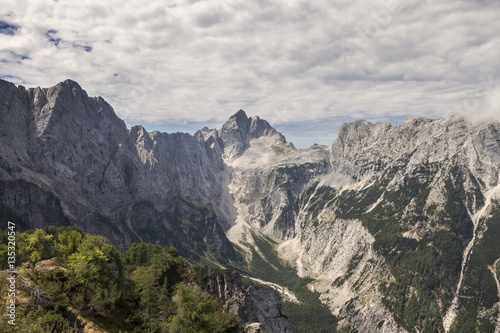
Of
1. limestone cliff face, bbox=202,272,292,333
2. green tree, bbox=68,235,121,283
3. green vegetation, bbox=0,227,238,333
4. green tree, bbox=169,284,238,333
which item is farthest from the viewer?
limestone cliff face, bbox=202,272,292,333

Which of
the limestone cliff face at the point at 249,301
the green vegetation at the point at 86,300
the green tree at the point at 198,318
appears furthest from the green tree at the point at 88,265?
the limestone cliff face at the point at 249,301

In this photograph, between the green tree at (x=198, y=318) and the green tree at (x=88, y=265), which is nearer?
the green tree at (x=198, y=318)

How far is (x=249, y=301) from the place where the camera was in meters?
86.4

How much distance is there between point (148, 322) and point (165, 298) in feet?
63.6

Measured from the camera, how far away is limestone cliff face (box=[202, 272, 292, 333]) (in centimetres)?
8300

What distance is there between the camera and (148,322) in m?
46.9

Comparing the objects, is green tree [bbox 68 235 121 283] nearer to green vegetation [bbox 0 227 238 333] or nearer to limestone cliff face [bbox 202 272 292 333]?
green vegetation [bbox 0 227 238 333]

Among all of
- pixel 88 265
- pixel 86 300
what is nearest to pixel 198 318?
pixel 86 300

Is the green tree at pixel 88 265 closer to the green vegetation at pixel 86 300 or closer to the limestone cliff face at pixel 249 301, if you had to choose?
the green vegetation at pixel 86 300

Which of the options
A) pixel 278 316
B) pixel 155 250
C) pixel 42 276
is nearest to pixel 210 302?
pixel 42 276

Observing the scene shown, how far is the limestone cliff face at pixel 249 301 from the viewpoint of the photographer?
272ft

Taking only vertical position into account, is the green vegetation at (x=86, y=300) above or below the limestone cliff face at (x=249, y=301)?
above

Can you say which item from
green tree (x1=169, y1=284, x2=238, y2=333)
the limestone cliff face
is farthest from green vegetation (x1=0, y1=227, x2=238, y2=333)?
the limestone cliff face

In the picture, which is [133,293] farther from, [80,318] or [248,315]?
[248,315]
